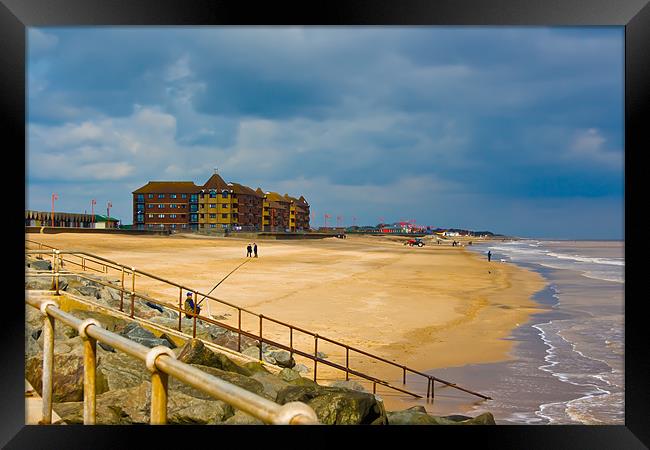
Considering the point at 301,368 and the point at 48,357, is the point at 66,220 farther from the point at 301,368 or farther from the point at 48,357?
the point at 48,357

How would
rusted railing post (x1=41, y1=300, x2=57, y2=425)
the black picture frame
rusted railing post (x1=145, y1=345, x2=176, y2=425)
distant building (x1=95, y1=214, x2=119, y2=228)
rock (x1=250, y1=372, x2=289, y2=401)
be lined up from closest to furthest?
1. rusted railing post (x1=145, y1=345, x2=176, y2=425)
2. rusted railing post (x1=41, y1=300, x2=57, y2=425)
3. the black picture frame
4. rock (x1=250, y1=372, x2=289, y2=401)
5. distant building (x1=95, y1=214, x2=119, y2=228)

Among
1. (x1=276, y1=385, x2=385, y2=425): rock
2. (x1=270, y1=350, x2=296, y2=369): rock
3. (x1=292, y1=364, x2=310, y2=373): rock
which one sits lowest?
(x1=292, y1=364, x2=310, y2=373): rock

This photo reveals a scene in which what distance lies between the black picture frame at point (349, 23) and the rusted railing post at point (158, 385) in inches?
64.3

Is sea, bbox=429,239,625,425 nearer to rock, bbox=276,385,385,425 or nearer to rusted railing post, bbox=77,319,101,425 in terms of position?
rock, bbox=276,385,385,425

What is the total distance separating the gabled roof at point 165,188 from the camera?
7682 cm

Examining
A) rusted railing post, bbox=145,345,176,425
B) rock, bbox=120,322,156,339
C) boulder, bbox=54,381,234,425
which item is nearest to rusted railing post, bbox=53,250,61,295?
rock, bbox=120,322,156,339

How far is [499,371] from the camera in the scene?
33.7 feet

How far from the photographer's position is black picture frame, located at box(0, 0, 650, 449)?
409 centimetres

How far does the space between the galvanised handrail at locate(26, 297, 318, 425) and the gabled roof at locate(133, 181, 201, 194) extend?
76348 millimetres

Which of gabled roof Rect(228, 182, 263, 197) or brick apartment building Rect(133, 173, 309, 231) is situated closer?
brick apartment building Rect(133, 173, 309, 231)

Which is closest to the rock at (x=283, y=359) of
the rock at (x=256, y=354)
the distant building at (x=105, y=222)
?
the rock at (x=256, y=354)

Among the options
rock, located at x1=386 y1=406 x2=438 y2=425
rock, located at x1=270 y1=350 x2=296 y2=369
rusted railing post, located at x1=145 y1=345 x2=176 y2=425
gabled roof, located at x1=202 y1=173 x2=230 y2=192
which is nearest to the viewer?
rusted railing post, located at x1=145 y1=345 x2=176 y2=425

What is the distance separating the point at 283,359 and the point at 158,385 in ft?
23.4

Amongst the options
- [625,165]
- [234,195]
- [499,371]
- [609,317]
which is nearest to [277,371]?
[499,371]
